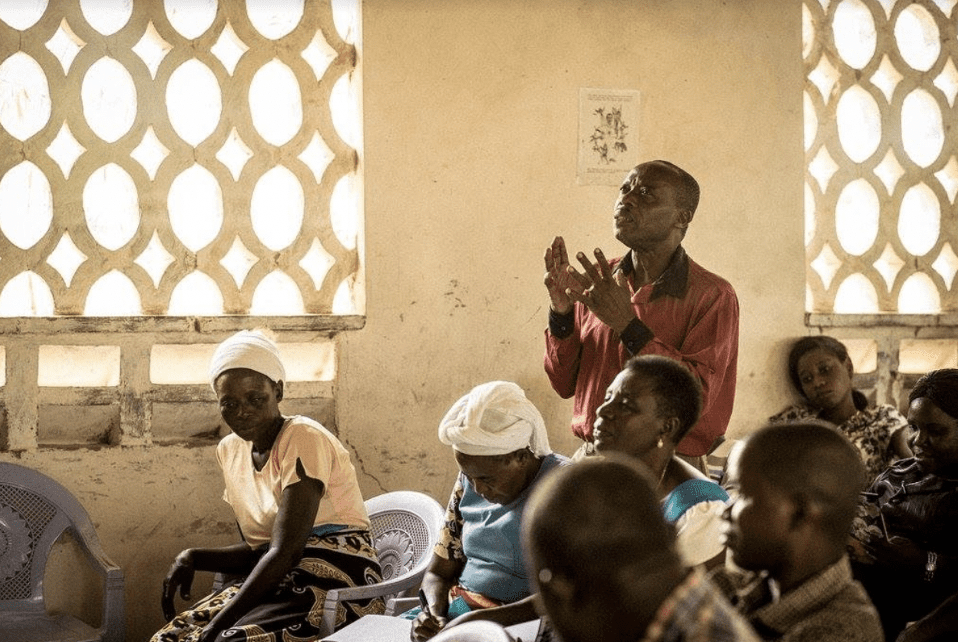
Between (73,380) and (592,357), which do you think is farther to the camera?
(73,380)

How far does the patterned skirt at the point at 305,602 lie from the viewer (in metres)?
3.27

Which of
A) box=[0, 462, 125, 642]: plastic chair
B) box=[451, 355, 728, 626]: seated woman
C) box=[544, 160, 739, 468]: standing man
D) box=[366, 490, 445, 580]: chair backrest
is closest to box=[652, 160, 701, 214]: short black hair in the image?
box=[544, 160, 739, 468]: standing man

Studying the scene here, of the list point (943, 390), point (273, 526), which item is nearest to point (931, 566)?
point (943, 390)

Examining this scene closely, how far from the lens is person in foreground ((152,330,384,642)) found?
10.8 feet

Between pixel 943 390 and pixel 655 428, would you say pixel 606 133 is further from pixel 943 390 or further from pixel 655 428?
pixel 655 428

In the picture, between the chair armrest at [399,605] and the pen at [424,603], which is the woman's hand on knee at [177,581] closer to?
the chair armrest at [399,605]

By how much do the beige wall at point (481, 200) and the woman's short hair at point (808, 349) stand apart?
165 mm

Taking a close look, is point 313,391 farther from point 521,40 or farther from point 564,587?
point 564,587

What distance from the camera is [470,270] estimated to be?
461cm

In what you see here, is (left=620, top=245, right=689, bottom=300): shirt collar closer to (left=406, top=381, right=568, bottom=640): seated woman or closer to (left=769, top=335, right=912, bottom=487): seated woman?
(left=406, top=381, right=568, bottom=640): seated woman

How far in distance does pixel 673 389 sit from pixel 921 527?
1.14m

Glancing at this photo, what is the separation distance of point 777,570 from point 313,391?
9.79 feet

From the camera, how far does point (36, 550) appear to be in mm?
3891

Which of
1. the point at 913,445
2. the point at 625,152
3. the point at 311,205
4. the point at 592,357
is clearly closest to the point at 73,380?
the point at 311,205
